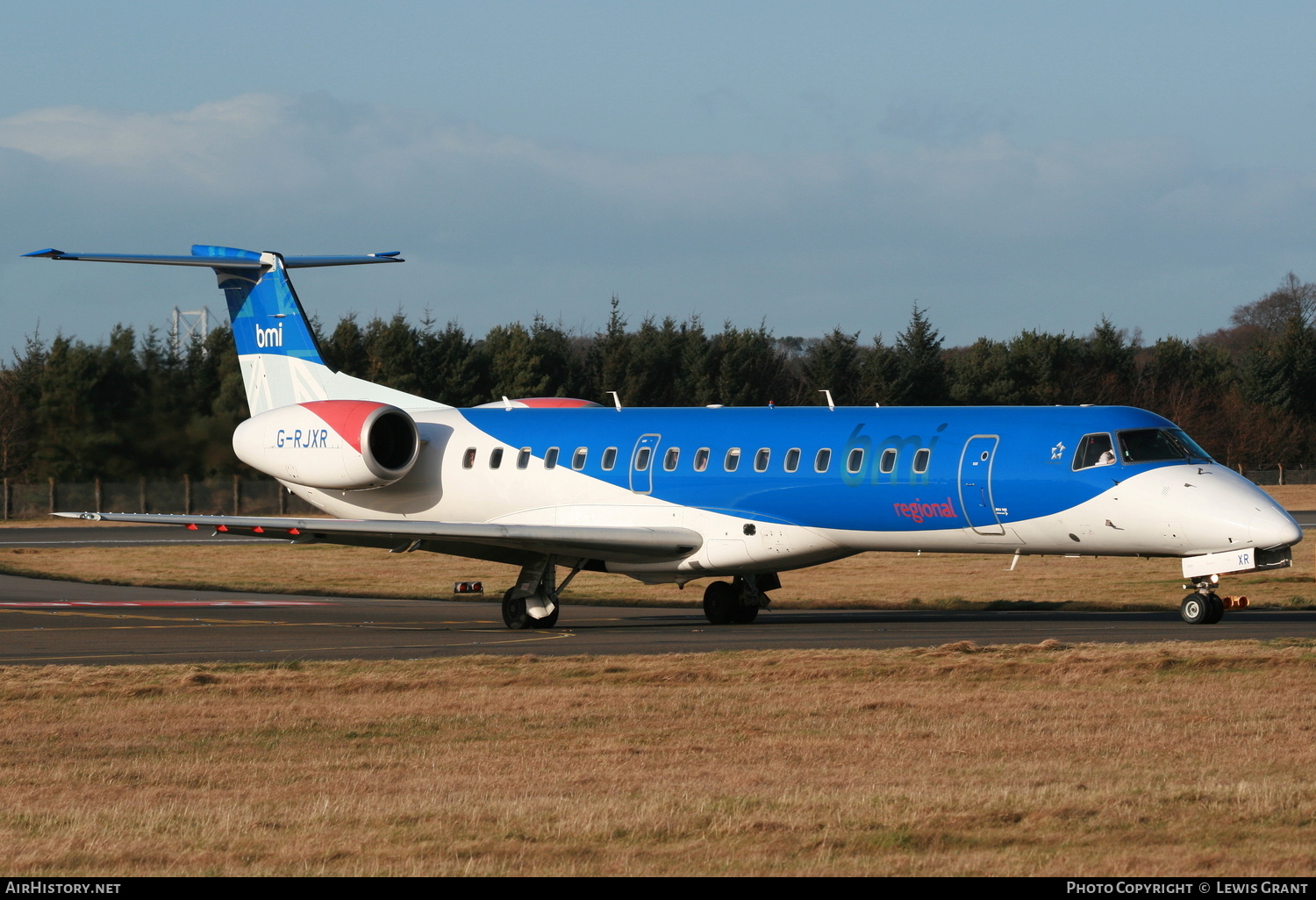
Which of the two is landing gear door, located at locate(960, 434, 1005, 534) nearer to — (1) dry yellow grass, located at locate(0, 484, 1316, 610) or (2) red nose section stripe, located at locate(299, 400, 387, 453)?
(1) dry yellow grass, located at locate(0, 484, 1316, 610)

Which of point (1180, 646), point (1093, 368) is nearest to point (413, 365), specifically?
point (1093, 368)

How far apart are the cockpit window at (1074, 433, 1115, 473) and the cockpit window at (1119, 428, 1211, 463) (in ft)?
0.59

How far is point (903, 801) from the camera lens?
9.59 m

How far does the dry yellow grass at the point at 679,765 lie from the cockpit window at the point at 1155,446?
406 centimetres

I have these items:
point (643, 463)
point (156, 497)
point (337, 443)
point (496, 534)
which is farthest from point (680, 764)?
point (156, 497)

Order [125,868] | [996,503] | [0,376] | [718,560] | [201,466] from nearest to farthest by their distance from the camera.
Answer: [125,868]
[996,503]
[718,560]
[201,466]
[0,376]

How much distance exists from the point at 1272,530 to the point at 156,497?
30.2m

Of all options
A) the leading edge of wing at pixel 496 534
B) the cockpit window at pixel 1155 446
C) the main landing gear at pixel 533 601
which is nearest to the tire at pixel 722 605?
the leading edge of wing at pixel 496 534

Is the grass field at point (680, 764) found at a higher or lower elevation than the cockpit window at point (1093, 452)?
lower

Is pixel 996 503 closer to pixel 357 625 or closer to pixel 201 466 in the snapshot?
pixel 357 625

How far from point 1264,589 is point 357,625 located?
16454 millimetres

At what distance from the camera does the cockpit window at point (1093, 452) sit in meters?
21.8

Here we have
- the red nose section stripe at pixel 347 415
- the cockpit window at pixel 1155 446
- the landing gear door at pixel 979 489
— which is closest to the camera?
the cockpit window at pixel 1155 446

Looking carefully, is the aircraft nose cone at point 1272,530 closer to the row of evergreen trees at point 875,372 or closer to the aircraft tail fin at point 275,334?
the aircraft tail fin at point 275,334
